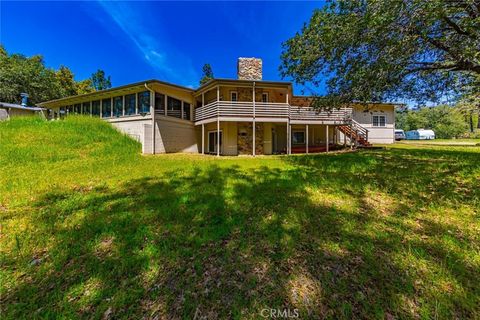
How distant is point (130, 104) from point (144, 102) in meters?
1.57

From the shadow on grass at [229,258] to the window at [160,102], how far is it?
34.2 ft

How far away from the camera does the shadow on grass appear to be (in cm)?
212

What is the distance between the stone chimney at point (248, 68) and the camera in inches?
664

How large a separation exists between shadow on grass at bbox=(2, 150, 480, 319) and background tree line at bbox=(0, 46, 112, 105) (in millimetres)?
35910

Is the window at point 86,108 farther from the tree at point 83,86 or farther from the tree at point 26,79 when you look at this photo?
the tree at point 83,86

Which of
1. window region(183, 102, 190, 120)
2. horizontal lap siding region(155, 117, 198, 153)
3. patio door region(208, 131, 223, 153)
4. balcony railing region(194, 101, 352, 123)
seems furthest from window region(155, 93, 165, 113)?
patio door region(208, 131, 223, 153)

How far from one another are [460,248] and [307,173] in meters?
4.29

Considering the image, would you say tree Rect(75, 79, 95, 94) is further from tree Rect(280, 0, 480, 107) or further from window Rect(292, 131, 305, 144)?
tree Rect(280, 0, 480, 107)

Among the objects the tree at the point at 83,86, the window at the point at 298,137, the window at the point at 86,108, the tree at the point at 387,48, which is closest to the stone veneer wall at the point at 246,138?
the window at the point at 298,137

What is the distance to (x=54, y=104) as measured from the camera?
2109 cm

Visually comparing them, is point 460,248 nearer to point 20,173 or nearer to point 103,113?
point 20,173

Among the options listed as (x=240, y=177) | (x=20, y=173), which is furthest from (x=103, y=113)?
(x=240, y=177)

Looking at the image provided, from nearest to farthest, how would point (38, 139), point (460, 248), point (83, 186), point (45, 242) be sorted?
point (460, 248), point (45, 242), point (83, 186), point (38, 139)

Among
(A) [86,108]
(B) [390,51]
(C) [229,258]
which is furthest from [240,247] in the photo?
(A) [86,108]
